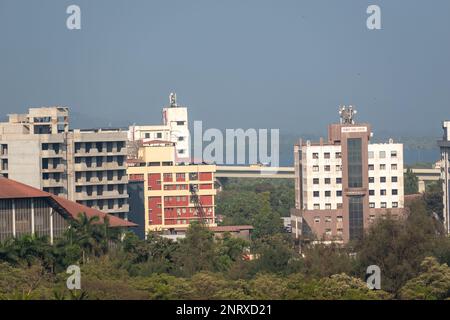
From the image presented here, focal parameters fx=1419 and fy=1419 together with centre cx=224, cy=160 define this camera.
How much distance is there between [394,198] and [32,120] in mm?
20014

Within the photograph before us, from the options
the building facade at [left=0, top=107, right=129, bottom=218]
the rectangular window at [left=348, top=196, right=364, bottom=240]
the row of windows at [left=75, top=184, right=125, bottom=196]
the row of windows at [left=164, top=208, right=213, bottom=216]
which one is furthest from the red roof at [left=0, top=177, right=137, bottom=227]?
the row of windows at [left=164, top=208, right=213, bottom=216]

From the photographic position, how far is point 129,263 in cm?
4269

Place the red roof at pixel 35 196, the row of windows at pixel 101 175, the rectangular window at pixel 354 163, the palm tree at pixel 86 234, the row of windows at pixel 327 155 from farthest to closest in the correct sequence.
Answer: the row of windows at pixel 327 155 < the rectangular window at pixel 354 163 < the row of windows at pixel 101 175 < the red roof at pixel 35 196 < the palm tree at pixel 86 234

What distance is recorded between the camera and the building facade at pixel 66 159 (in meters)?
65.4

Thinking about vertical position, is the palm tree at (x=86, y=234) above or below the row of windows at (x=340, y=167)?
below

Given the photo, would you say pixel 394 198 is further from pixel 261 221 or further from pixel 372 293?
pixel 372 293

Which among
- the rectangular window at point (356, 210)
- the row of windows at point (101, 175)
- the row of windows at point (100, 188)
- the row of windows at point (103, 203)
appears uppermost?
the row of windows at point (101, 175)

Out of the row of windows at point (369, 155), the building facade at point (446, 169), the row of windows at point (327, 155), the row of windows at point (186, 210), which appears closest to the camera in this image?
the row of windows at point (369, 155)

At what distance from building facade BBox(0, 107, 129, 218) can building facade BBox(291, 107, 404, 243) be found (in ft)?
38.8

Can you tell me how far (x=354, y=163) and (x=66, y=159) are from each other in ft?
54.1

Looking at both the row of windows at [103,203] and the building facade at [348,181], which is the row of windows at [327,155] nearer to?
the building facade at [348,181]

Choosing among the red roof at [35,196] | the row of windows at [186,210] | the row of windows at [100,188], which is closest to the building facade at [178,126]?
the row of windows at [186,210]

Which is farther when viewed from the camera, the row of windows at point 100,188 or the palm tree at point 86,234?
the row of windows at point 100,188

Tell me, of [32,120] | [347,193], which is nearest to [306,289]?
[32,120]
